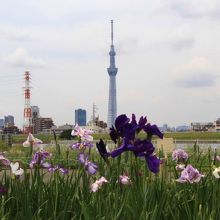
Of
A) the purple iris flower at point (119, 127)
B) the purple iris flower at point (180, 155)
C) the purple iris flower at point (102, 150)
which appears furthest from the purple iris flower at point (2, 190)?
the purple iris flower at point (180, 155)

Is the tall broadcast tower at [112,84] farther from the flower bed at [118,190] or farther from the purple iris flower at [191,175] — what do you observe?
the purple iris flower at [191,175]

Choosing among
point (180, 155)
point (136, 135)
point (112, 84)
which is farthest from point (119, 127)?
point (112, 84)

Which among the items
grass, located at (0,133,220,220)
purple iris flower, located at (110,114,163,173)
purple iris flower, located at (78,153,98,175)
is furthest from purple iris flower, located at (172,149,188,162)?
purple iris flower, located at (110,114,163,173)

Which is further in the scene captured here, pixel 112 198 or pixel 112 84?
pixel 112 84

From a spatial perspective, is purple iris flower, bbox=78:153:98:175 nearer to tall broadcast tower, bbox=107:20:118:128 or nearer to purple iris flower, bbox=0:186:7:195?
purple iris flower, bbox=0:186:7:195

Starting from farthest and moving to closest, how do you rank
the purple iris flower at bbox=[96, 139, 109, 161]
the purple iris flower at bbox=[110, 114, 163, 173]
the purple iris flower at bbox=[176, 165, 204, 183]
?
the purple iris flower at bbox=[176, 165, 204, 183] → the purple iris flower at bbox=[96, 139, 109, 161] → the purple iris flower at bbox=[110, 114, 163, 173]

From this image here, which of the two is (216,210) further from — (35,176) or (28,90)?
(28,90)

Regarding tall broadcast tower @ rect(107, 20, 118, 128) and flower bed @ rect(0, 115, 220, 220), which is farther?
tall broadcast tower @ rect(107, 20, 118, 128)

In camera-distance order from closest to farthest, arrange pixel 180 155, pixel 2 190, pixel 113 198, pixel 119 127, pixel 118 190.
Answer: pixel 119 127
pixel 113 198
pixel 118 190
pixel 2 190
pixel 180 155

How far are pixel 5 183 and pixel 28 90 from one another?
60776 mm

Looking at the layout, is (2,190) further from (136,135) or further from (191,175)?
(191,175)

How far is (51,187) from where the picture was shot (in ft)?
12.5

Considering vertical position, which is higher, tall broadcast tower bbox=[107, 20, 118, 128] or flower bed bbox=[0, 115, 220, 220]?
tall broadcast tower bbox=[107, 20, 118, 128]

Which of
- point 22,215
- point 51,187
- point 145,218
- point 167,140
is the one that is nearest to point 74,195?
point 51,187
